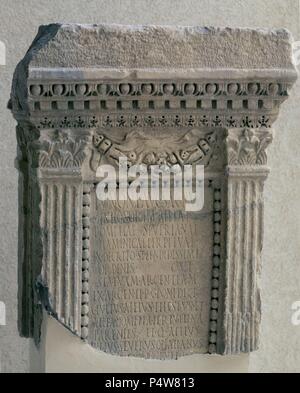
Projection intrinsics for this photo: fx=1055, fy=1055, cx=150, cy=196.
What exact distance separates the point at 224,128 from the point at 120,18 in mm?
1930

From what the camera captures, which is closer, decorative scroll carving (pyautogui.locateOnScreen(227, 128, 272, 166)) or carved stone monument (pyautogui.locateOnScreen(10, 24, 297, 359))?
carved stone monument (pyautogui.locateOnScreen(10, 24, 297, 359))

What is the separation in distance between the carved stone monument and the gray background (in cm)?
148

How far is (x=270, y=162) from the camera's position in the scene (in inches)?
230

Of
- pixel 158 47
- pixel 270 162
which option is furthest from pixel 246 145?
pixel 270 162

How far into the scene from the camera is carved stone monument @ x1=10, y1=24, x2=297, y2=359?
12.4 ft

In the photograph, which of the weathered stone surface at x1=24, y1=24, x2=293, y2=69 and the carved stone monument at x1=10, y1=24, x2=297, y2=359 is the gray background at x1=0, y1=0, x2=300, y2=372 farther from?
the weathered stone surface at x1=24, y1=24, x2=293, y2=69

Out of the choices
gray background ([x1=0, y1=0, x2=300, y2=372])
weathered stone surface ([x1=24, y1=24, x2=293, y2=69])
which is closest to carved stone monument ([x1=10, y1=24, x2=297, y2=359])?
weathered stone surface ([x1=24, y1=24, x2=293, y2=69])

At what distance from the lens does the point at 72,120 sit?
3.83 meters

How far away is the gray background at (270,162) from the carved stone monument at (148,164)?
1.48 meters

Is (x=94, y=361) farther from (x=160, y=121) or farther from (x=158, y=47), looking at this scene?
(x=158, y=47)

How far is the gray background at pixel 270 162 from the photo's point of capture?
5.55m

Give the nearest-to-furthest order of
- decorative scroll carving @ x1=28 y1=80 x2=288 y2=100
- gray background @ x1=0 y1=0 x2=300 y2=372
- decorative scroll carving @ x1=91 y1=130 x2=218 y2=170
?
decorative scroll carving @ x1=28 y1=80 x2=288 y2=100
decorative scroll carving @ x1=91 y1=130 x2=218 y2=170
gray background @ x1=0 y1=0 x2=300 y2=372

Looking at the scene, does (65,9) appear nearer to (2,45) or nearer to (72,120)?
(2,45)
